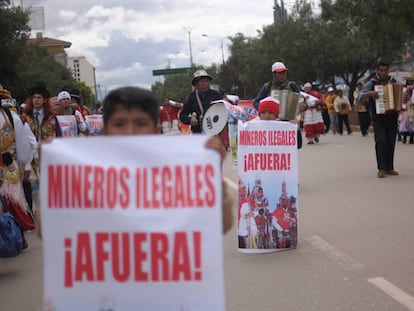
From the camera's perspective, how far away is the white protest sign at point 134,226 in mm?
2182

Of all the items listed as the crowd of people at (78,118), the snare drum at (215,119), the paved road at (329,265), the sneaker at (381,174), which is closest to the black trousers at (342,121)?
the crowd of people at (78,118)

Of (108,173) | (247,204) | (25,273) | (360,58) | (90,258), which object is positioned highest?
(360,58)

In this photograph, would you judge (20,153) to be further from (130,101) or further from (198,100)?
(130,101)

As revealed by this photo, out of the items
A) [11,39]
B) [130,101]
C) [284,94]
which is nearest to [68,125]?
[284,94]

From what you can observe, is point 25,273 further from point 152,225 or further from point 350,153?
point 350,153

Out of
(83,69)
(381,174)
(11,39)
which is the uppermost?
(83,69)

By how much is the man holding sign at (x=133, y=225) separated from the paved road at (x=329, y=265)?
225 cm

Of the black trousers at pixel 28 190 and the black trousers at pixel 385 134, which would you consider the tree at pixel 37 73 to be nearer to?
the black trousers at pixel 385 134

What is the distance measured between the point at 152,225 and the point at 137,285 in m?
0.22

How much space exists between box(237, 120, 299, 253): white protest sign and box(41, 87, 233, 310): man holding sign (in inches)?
136

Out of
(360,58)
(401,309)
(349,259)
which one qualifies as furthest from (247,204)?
(360,58)

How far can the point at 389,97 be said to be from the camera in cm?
992

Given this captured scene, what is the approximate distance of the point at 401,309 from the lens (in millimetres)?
4129

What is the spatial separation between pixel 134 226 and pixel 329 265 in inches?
135
